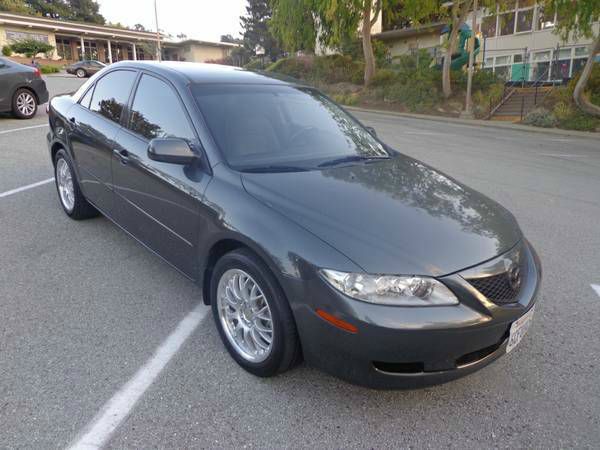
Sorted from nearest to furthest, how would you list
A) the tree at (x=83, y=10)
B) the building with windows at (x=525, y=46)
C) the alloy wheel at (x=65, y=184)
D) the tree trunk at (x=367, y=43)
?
the alloy wheel at (x=65, y=184) → the tree trunk at (x=367, y=43) → the building with windows at (x=525, y=46) → the tree at (x=83, y=10)

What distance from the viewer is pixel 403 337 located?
2080 mm

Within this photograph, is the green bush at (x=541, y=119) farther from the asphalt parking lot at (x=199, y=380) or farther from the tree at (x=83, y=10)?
the tree at (x=83, y=10)

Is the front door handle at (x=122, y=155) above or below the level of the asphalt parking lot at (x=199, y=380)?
above

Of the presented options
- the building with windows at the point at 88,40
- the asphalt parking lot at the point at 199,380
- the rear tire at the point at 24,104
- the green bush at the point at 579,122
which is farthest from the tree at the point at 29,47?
the asphalt parking lot at the point at 199,380

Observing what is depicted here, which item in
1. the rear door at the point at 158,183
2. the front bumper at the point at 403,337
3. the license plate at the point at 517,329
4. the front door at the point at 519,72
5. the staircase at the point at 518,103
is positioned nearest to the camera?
the front bumper at the point at 403,337

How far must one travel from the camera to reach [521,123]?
19625 mm

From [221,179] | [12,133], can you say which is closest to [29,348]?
[221,179]

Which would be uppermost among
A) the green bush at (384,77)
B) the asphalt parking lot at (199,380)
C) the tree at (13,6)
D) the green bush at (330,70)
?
the tree at (13,6)

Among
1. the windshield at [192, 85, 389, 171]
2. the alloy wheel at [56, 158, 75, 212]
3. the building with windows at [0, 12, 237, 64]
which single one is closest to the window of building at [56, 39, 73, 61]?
the building with windows at [0, 12, 237, 64]

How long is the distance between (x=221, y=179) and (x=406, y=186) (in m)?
1.15

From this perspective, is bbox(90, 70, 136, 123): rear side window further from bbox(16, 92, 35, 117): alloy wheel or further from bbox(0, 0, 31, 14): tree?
bbox(0, 0, 31, 14): tree

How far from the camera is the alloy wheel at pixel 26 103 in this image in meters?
10.7

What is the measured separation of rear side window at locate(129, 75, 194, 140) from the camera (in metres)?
3.21

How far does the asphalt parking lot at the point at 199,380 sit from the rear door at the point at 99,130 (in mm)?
553
